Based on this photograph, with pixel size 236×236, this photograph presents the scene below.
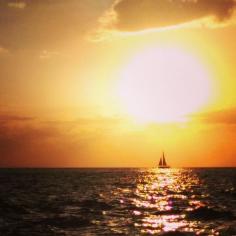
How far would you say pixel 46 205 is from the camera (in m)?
43.7

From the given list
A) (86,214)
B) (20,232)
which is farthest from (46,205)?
(20,232)

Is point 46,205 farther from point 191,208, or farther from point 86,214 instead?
point 191,208

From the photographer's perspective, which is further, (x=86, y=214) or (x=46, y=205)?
(x=46, y=205)

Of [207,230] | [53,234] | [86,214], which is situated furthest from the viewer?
[86,214]

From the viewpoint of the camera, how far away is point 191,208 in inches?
1640

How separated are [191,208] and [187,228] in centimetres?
1250

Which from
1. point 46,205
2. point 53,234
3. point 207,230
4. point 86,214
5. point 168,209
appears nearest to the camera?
point 53,234

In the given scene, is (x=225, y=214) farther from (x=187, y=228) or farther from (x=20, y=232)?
(x=20, y=232)

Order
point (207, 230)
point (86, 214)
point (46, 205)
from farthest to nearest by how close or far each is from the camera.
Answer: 1. point (46, 205)
2. point (86, 214)
3. point (207, 230)

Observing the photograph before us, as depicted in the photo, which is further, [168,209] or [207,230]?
[168,209]

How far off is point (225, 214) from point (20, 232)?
60.4 feet

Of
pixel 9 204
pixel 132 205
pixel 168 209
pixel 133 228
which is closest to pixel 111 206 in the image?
pixel 132 205

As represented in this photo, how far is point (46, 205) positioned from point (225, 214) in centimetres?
1779

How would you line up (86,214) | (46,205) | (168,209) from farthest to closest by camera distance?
(46,205) → (168,209) → (86,214)
